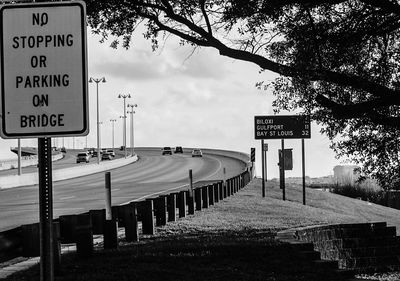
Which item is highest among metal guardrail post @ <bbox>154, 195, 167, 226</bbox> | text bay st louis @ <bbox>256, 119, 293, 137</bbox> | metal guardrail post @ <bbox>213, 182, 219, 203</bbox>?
text bay st louis @ <bbox>256, 119, 293, 137</bbox>

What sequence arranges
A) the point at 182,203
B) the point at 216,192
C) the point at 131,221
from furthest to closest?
the point at 216,192 → the point at 182,203 → the point at 131,221

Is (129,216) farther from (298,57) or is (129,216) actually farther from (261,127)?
(261,127)

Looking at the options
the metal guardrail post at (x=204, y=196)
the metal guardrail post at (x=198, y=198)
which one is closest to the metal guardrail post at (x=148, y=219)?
the metal guardrail post at (x=198, y=198)

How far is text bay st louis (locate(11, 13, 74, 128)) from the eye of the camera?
4000 millimetres

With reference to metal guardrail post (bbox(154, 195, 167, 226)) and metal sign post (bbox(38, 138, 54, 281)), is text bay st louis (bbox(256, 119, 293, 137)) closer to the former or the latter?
metal guardrail post (bbox(154, 195, 167, 226))

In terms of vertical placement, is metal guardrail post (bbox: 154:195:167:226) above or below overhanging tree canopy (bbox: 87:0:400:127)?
below

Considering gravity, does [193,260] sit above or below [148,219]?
below

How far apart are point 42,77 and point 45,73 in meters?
0.03

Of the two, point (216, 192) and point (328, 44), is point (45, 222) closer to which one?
point (328, 44)

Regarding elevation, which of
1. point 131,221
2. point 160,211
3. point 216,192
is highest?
point 131,221

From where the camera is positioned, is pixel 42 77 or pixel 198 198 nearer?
pixel 42 77

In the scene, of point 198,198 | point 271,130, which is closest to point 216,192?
point 198,198

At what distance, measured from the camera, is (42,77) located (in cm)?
402

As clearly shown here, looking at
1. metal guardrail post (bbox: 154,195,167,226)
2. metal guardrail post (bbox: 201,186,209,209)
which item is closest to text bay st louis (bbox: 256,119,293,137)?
metal guardrail post (bbox: 201,186,209,209)
